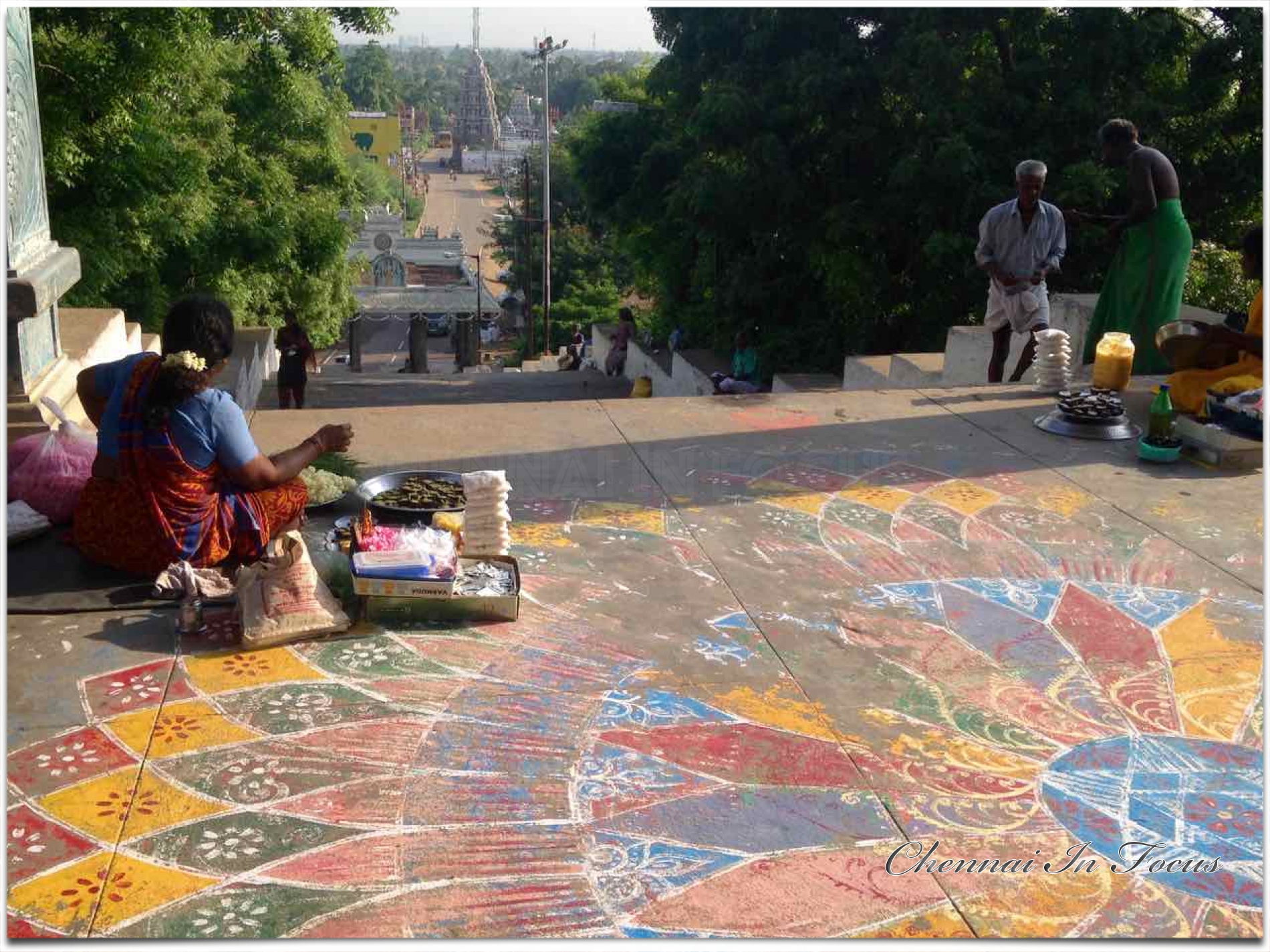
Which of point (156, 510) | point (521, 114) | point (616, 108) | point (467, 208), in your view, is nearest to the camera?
point (156, 510)

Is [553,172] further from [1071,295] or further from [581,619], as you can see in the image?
[581,619]

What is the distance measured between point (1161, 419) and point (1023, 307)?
7.76 ft

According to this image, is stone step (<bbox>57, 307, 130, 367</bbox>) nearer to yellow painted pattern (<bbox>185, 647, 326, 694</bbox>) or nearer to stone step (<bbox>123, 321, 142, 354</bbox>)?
stone step (<bbox>123, 321, 142, 354</bbox>)

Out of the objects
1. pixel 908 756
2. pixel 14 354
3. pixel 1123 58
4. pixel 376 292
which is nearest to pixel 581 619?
pixel 908 756

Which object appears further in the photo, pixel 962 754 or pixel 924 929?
pixel 962 754

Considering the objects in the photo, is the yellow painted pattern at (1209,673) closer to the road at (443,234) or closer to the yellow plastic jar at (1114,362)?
the yellow plastic jar at (1114,362)

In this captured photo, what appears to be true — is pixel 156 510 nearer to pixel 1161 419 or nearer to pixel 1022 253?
pixel 1161 419

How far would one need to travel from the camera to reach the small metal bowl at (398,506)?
5.18m

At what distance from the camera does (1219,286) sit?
12602mm

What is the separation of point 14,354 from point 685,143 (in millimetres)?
14188

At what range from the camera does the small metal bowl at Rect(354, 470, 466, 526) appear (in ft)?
17.0

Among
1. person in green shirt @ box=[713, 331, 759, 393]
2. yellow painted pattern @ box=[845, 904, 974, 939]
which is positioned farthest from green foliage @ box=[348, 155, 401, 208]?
yellow painted pattern @ box=[845, 904, 974, 939]

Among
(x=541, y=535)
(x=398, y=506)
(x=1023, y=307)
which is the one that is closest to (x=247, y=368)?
(x=1023, y=307)

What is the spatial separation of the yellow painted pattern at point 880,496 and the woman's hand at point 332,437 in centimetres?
254
